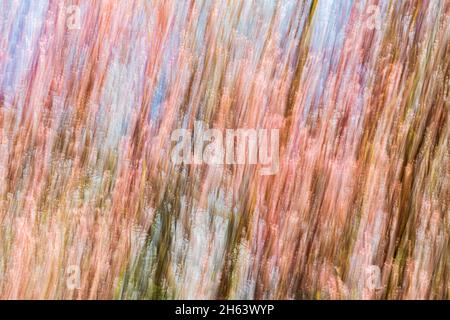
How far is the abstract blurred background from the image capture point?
262 centimetres

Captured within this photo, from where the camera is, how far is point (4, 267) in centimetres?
268

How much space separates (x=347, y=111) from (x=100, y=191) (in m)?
1.07

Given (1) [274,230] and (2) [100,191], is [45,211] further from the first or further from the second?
(1) [274,230]

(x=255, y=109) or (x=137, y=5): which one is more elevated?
(x=137, y=5)

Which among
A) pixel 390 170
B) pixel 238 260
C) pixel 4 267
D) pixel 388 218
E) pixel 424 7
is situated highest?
pixel 424 7

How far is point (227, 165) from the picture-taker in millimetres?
2680

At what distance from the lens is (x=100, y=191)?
2686 mm

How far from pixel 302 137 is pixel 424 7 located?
75 cm

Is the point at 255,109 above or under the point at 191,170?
above

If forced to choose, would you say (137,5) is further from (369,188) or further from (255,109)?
(369,188)

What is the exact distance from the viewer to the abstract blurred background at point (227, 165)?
8.61 ft

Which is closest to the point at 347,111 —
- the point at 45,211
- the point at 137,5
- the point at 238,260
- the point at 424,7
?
the point at 424,7

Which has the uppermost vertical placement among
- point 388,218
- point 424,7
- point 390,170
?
point 424,7

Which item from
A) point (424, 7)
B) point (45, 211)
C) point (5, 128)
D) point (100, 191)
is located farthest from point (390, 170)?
point (5, 128)
